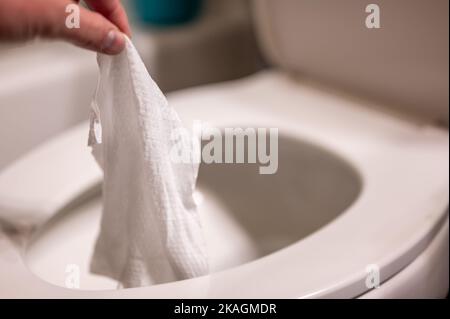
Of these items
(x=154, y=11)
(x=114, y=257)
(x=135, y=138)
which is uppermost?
(x=154, y=11)

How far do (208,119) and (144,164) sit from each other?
22cm

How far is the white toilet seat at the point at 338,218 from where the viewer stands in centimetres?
41

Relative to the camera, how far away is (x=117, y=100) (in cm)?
46

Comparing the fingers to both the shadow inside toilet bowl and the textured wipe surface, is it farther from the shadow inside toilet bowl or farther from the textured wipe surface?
the shadow inside toilet bowl

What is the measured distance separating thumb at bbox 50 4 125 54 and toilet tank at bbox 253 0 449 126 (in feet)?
0.96

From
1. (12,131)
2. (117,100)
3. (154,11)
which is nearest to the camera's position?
(117,100)

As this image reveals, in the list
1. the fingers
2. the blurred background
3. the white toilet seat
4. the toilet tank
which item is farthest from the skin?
the blurred background

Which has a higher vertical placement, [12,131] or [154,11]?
[154,11]

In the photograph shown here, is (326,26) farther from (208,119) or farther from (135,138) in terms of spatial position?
(135,138)

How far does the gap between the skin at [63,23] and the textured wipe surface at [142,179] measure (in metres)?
0.02

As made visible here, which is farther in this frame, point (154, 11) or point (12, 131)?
point (154, 11)

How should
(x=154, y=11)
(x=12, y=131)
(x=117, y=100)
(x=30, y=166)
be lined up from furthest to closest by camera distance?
(x=154, y=11)
(x=12, y=131)
(x=30, y=166)
(x=117, y=100)

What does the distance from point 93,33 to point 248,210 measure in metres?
0.37

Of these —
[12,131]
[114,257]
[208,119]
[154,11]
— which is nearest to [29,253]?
[114,257]
